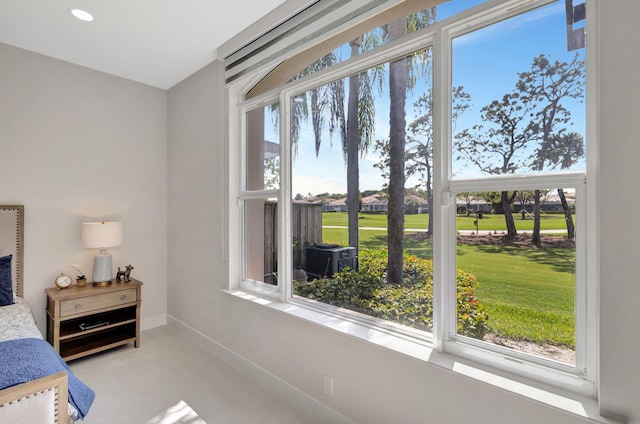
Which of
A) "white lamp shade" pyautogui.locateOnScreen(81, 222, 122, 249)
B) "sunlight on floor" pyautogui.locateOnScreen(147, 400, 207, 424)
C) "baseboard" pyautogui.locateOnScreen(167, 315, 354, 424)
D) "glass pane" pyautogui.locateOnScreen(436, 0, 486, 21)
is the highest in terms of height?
"glass pane" pyautogui.locateOnScreen(436, 0, 486, 21)

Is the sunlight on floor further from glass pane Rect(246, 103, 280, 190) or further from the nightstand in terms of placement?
glass pane Rect(246, 103, 280, 190)

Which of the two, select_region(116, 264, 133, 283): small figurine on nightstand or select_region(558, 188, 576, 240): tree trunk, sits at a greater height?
select_region(558, 188, 576, 240): tree trunk

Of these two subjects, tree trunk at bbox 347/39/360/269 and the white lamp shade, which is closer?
tree trunk at bbox 347/39/360/269

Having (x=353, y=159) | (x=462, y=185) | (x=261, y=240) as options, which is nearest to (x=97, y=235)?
(x=261, y=240)

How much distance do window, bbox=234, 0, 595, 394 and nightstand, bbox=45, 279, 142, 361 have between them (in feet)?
6.27

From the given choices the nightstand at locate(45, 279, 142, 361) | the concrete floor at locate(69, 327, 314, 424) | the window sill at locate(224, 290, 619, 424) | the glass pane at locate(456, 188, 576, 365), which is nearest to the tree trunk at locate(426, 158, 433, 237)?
the glass pane at locate(456, 188, 576, 365)

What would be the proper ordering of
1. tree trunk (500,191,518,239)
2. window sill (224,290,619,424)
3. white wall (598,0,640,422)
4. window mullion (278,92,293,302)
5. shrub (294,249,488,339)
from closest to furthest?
white wall (598,0,640,422) → window sill (224,290,619,424) → tree trunk (500,191,518,239) → shrub (294,249,488,339) → window mullion (278,92,293,302)

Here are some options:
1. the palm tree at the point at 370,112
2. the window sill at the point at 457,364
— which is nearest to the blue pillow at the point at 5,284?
the window sill at the point at 457,364

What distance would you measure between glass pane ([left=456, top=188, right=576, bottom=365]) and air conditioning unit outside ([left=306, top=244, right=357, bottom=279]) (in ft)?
2.31

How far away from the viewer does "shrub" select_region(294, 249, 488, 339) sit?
1527mm

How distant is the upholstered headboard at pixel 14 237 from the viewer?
2561 mm

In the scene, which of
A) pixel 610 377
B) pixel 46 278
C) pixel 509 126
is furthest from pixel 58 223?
pixel 610 377

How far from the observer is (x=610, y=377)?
3.58 ft

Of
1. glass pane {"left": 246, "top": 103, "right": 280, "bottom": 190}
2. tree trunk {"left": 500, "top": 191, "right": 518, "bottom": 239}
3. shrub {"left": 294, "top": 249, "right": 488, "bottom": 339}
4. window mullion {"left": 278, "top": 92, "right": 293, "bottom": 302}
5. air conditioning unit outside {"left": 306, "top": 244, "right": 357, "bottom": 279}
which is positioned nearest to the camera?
tree trunk {"left": 500, "top": 191, "right": 518, "bottom": 239}
